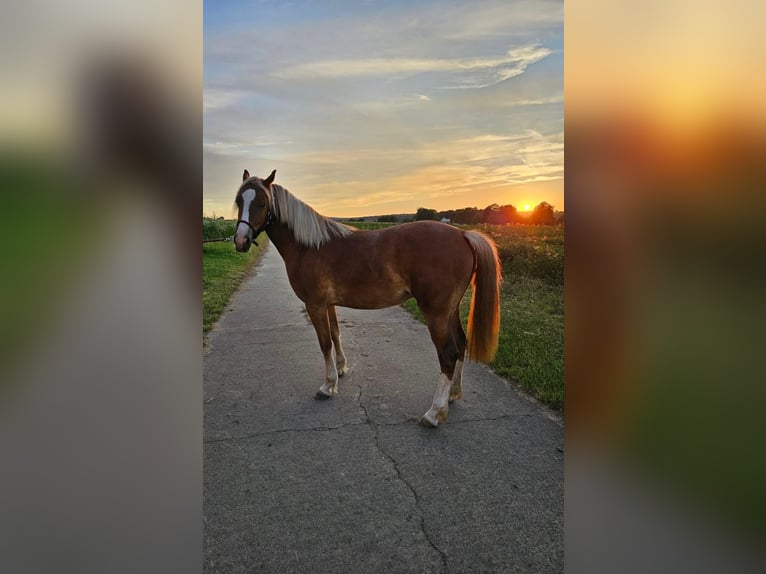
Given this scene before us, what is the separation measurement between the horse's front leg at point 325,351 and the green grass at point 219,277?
53.5 inches

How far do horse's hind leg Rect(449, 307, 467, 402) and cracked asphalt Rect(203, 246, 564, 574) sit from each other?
10 cm

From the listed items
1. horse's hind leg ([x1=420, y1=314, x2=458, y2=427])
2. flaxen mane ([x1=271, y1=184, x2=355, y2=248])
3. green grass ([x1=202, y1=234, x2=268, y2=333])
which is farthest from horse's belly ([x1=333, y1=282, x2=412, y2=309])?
green grass ([x1=202, y1=234, x2=268, y2=333])

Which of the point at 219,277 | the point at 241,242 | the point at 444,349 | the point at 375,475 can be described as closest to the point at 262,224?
the point at 241,242

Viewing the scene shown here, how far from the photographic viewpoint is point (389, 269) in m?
3.85

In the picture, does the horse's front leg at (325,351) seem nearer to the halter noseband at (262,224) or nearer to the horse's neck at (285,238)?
the horse's neck at (285,238)

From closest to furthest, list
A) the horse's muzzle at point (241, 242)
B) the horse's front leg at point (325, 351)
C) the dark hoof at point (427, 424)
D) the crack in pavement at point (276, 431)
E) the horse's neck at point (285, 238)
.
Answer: the crack in pavement at point (276, 431) → the dark hoof at point (427, 424) → the horse's muzzle at point (241, 242) → the horse's front leg at point (325, 351) → the horse's neck at point (285, 238)

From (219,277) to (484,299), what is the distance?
9.22 m

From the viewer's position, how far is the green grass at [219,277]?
759 cm

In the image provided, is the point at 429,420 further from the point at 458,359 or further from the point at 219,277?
the point at 219,277

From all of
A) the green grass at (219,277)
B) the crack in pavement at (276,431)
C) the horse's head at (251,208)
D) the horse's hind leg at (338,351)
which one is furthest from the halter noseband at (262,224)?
the crack in pavement at (276,431)
